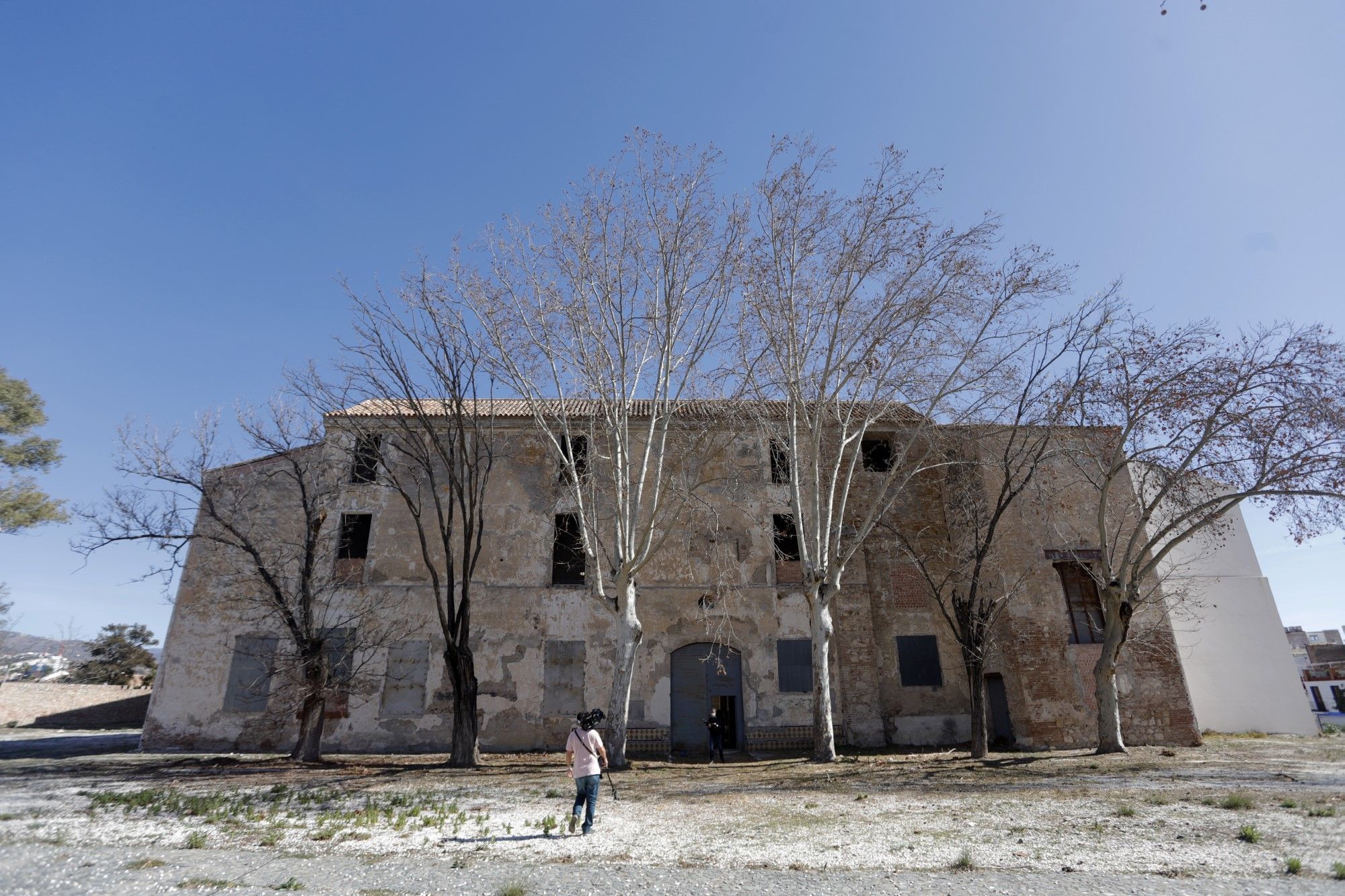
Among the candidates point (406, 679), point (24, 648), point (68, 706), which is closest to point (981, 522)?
point (406, 679)

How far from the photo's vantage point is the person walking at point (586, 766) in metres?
8.09

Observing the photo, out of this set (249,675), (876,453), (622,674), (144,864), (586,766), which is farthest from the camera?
(876,453)

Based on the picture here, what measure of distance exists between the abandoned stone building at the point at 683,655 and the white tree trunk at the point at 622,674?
12.2 ft

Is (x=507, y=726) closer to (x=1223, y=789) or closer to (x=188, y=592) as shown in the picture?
(x=188, y=592)

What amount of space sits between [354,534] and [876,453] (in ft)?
52.7

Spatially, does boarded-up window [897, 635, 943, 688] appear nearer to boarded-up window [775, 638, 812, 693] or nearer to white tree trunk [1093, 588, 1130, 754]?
boarded-up window [775, 638, 812, 693]

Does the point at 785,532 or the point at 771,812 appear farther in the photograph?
the point at 785,532

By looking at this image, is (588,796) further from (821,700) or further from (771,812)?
(821,700)

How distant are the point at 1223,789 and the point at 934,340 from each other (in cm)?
892

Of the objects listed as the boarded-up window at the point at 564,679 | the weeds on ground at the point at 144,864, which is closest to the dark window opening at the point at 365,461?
the boarded-up window at the point at 564,679

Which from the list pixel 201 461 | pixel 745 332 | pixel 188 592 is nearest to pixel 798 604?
pixel 745 332

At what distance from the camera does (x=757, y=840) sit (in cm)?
756

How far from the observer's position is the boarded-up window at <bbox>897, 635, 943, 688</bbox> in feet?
60.4

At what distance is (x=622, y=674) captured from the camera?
1412cm
